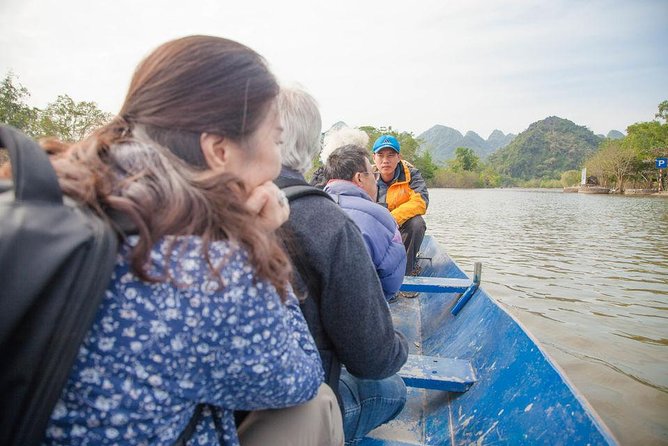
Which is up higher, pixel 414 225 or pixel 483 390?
pixel 414 225

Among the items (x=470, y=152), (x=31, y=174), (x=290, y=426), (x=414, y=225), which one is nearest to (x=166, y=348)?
(x=31, y=174)

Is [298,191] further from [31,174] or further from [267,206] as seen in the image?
[31,174]

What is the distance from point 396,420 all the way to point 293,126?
1939mm

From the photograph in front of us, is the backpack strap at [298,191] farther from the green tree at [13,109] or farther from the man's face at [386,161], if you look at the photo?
the green tree at [13,109]

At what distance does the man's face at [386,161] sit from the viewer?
15.5ft

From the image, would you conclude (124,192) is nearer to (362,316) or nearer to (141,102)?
(141,102)

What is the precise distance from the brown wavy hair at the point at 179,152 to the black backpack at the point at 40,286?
0.06m

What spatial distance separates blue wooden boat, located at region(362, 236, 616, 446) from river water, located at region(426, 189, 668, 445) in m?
1.22

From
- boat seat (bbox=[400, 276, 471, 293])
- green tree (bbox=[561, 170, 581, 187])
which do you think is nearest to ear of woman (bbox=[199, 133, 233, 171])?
boat seat (bbox=[400, 276, 471, 293])

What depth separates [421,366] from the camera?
8.34ft

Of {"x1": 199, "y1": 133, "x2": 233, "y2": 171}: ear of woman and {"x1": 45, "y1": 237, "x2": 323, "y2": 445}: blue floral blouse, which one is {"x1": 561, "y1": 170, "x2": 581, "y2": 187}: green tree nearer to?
{"x1": 199, "y1": 133, "x2": 233, "y2": 171}: ear of woman

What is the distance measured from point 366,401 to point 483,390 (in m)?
0.91

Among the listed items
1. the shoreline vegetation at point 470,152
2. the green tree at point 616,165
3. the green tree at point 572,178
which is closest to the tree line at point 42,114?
the shoreline vegetation at point 470,152

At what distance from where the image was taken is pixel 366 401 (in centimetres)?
177
